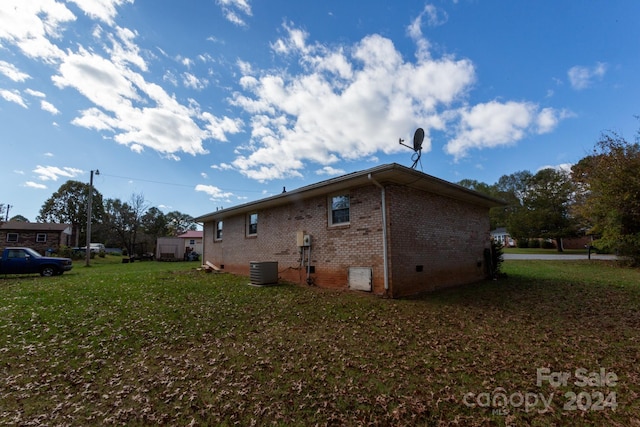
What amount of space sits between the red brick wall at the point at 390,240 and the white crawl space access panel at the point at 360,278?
0.15 meters

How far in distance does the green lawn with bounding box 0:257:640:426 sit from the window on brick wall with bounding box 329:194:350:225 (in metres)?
2.64

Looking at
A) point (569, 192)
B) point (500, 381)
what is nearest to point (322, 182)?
point (500, 381)

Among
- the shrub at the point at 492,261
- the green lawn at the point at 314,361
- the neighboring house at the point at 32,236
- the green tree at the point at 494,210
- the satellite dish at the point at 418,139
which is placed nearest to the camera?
the green lawn at the point at 314,361

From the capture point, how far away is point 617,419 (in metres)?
2.81

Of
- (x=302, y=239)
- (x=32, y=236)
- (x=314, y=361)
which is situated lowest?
(x=314, y=361)

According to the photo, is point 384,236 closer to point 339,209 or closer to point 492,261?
point 339,209

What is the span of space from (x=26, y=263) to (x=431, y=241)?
17.9 m

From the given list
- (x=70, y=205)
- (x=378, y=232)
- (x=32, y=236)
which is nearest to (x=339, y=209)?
(x=378, y=232)

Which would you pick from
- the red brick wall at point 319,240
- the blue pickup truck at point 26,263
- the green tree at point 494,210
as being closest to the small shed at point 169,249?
the blue pickup truck at point 26,263

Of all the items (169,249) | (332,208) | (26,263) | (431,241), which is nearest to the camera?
(431,241)

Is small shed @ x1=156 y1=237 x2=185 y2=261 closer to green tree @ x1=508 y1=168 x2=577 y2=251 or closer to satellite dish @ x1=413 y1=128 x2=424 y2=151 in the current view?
satellite dish @ x1=413 y1=128 x2=424 y2=151

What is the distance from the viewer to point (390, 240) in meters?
7.91

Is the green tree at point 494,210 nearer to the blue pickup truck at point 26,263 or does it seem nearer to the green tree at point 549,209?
the green tree at point 549,209

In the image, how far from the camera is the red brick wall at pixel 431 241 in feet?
26.6
